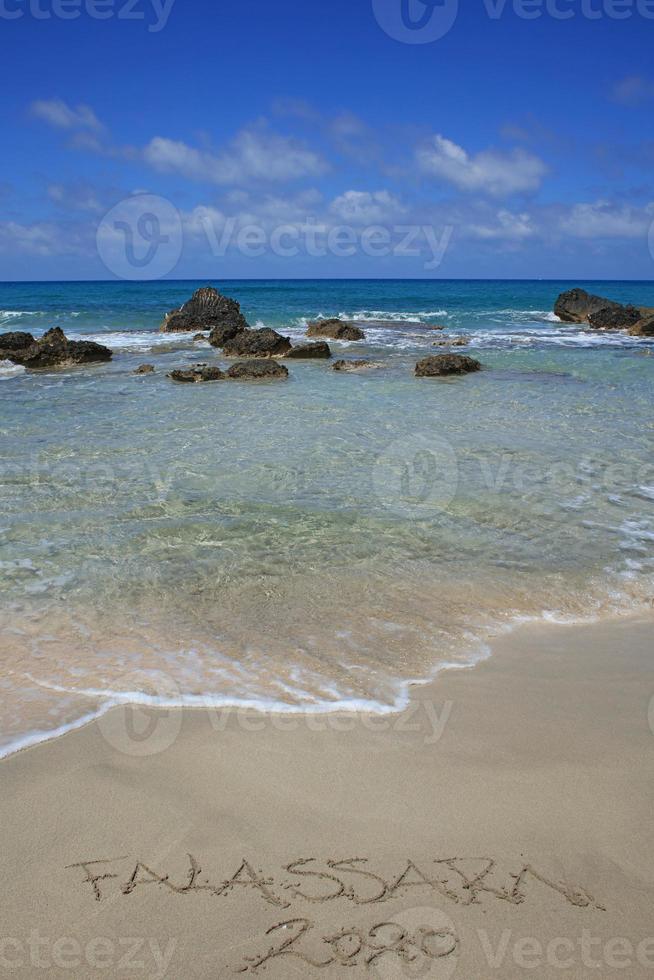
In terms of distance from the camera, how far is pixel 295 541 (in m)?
6.41

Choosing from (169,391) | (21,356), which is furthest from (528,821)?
(21,356)

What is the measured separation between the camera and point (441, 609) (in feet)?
→ 16.9

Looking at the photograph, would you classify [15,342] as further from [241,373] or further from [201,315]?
[201,315]

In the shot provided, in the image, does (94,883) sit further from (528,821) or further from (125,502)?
(125,502)

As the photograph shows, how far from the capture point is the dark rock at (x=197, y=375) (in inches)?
653

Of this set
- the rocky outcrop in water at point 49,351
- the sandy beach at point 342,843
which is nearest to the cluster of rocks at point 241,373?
the rocky outcrop in water at point 49,351

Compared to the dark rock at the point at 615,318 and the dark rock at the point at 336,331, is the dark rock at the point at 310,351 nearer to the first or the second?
the dark rock at the point at 336,331

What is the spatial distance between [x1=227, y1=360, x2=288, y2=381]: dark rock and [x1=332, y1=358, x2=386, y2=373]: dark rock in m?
1.75

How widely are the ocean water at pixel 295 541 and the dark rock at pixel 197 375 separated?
2.77 m

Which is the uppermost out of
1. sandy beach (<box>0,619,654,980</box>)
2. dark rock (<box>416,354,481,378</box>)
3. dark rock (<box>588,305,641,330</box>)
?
dark rock (<box>588,305,641,330</box>)

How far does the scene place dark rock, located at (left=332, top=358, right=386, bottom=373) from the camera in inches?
723

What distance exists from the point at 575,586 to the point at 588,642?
0.90 metres

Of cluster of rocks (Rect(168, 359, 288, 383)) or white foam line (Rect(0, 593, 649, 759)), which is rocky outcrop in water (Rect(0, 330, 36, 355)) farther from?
white foam line (Rect(0, 593, 649, 759))

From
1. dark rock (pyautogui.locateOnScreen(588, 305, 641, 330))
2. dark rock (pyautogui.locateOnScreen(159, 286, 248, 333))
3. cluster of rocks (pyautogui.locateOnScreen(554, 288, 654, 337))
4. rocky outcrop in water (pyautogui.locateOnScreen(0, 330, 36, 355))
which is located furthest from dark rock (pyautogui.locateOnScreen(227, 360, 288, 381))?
dark rock (pyautogui.locateOnScreen(588, 305, 641, 330))
